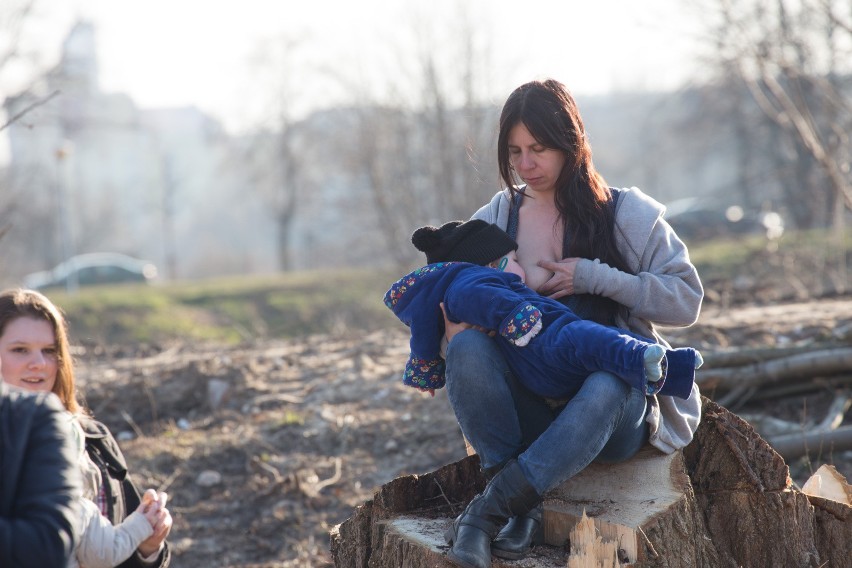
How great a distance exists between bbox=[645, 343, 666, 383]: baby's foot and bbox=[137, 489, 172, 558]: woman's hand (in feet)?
4.82

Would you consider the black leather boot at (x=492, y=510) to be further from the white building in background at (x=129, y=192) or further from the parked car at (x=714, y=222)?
the white building in background at (x=129, y=192)

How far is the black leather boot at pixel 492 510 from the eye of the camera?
2.83 metres

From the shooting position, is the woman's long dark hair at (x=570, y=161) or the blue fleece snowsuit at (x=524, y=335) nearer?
the blue fleece snowsuit at (x=524, y=335)

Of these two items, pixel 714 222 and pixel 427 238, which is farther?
pixel 714 222

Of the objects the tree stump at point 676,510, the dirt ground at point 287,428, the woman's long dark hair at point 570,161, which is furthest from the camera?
the dirt ground at point 287,428

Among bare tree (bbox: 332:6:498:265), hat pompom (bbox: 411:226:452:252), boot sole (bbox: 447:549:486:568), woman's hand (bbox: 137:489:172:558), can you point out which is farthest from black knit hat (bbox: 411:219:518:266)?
bare tree (bbox: 332:6:498:265)

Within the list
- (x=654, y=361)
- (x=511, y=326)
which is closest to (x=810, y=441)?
(x=654, y=361)

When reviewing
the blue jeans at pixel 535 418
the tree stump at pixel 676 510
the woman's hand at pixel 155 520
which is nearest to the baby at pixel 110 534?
the woman's hand at pixel 155 520

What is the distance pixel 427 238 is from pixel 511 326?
20.7 inches

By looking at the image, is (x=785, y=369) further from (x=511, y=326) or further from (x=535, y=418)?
(x=511, y=326)

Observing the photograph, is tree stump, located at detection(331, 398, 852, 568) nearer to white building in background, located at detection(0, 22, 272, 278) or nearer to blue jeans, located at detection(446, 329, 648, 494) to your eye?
blue jeans, located at detection(446, 329, 648, 494)

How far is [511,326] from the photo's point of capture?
298cm

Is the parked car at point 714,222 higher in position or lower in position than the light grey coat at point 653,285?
lower

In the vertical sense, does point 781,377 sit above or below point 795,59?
below
